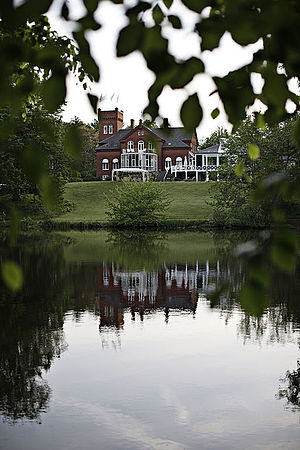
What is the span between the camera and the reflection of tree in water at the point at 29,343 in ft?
23.4

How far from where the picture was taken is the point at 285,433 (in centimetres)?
630

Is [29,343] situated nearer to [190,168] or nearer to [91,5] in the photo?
[91,5]

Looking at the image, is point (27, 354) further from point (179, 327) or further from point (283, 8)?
point (283, 8)

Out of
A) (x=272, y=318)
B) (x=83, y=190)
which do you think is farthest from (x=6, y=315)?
(x=83, y=190)

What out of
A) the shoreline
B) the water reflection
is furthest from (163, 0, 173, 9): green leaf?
the shoreline

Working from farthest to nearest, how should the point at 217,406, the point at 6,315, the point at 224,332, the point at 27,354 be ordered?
the point at 6,315 < the point at 224,332 < the point at 27,354 < the point at 217,406

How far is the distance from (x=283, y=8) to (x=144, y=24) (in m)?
0.50

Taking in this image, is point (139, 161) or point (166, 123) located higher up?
point (139, 161)

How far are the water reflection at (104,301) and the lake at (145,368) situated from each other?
0.03 metres

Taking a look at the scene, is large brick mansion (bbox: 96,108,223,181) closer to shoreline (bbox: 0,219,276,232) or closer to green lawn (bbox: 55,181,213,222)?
green lawn (bbox: 55,181,213,222)

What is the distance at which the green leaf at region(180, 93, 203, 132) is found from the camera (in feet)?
6.19

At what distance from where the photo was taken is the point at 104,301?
14.0m

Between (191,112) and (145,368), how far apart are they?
719 cm

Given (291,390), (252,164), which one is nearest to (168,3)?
(291,390)
